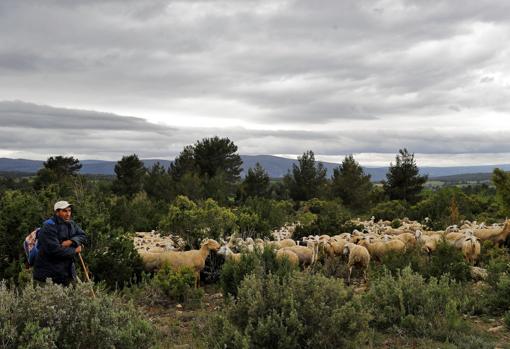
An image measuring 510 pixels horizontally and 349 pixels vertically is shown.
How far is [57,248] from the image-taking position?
7293 mm

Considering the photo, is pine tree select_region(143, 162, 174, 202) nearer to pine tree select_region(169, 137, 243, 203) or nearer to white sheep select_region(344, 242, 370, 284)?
pine tree select_region(169, 137, 243, 203)

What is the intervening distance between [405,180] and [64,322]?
38.3 metres

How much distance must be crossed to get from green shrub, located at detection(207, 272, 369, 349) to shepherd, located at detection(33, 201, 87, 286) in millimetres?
2930

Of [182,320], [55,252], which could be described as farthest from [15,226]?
[182,320]

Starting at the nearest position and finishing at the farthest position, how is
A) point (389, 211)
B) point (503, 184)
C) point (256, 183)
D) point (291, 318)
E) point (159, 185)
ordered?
point (291, 318)
point (503, 184)
point (389, 211)
point (159, 185)
point (256, 183)

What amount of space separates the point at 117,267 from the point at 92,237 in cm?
89

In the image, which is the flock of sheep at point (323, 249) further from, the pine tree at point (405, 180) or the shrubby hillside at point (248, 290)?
the pine tree at point (405, 180)

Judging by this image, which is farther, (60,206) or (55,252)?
(60,206)

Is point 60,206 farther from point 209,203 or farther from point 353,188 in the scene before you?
point 353,188

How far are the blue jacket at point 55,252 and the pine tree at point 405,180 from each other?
35103mm

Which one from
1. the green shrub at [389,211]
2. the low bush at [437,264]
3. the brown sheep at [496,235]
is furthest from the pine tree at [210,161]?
the low bush at [437,264]

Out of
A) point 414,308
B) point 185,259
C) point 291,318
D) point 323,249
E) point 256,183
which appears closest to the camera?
point 291,318

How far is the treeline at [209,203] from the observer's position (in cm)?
1064

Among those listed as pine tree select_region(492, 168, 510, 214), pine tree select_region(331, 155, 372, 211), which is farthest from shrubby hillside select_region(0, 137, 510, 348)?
pine tree select_region(331, 155, 372, 211)
